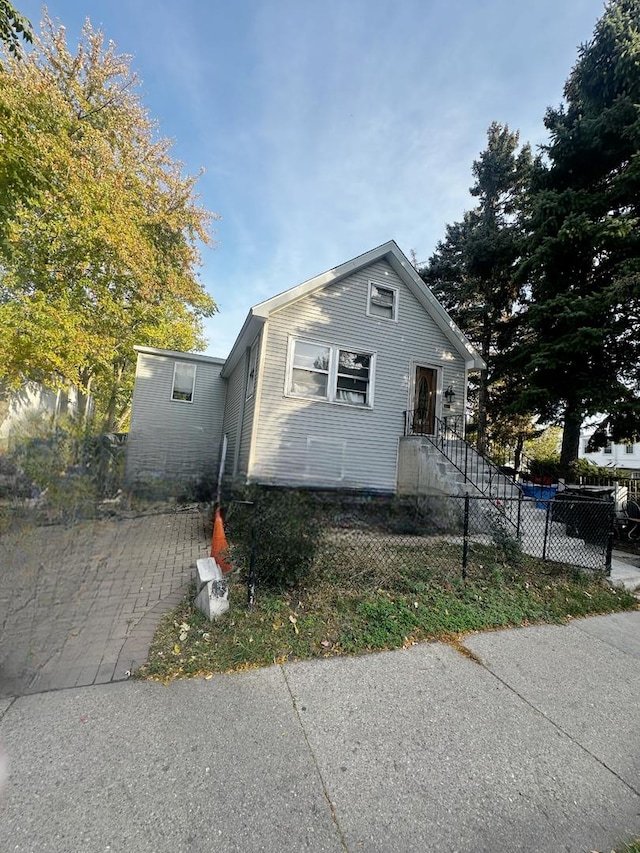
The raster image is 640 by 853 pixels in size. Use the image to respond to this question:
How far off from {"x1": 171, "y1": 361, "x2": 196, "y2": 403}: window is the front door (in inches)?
324

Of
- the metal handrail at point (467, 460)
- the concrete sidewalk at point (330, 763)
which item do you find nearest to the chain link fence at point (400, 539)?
the metal handrail at point (467, 460)

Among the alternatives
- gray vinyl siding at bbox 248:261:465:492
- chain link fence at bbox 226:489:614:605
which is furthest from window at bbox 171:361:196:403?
chain link fence at bbox 226:489:614:605

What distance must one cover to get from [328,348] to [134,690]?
27.5 ft

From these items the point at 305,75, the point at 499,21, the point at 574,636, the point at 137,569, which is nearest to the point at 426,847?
the point at 574,636

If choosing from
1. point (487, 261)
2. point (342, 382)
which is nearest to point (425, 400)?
point (342, 382)

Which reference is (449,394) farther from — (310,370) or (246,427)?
(246,427)

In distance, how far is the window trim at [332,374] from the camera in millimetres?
9375

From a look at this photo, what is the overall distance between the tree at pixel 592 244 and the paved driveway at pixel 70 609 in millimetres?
10332

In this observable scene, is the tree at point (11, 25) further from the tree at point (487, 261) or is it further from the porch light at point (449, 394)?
the tree at point (487, 261)

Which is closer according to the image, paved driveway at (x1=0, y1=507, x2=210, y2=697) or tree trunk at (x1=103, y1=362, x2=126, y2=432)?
paved driveway at (x1=0, y1=507, x2=210, y2=697)

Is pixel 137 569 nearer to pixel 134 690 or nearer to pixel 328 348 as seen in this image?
pixel 134 690

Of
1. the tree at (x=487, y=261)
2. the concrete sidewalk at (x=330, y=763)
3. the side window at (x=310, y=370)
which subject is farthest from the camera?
the tree at (x=487, y=261)

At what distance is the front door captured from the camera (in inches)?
424

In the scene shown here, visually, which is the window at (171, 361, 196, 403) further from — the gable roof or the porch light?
the porch light
